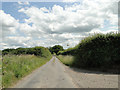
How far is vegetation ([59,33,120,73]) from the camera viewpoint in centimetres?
1000

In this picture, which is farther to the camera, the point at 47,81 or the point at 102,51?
the point at 102,51

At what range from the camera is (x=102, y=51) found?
1049 centimetres

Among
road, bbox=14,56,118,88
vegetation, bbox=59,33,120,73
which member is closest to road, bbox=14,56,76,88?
road, bbox=14,56,118,88

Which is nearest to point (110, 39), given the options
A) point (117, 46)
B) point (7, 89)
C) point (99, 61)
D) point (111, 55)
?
point (117, 46)

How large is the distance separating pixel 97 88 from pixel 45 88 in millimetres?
2574

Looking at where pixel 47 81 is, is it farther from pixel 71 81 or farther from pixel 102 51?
pixel 102 51

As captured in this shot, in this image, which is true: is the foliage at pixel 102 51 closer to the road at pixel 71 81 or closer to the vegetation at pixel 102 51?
the vegetation at pixel 102 51

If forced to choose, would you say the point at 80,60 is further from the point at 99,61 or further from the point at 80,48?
the point at 99,61

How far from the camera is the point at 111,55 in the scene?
1007 cm

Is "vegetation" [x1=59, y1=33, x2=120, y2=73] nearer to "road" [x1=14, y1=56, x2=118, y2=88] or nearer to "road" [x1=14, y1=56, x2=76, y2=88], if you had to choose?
"road" [x1=14, y1=56, x2=118, y2=88]

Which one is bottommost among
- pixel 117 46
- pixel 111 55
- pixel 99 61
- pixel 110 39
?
pixel 99 61

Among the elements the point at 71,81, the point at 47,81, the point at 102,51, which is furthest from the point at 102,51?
the point at 47,81

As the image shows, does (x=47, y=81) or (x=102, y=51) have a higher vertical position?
(x=102, y=51)

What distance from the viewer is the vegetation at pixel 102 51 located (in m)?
10.0
